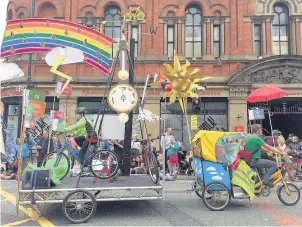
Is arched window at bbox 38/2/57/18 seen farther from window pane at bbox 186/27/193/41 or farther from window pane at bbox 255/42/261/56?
window pane at bbox 255/42/261/56

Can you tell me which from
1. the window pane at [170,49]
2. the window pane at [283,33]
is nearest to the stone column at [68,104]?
the window pane at [170,49]

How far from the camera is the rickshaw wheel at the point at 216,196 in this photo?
307 inches

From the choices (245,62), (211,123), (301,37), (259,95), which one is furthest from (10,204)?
(301,37)

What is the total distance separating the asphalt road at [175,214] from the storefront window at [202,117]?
36.8 feet

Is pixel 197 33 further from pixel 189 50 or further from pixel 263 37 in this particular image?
pixel 263 37

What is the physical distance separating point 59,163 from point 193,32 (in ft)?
47.5

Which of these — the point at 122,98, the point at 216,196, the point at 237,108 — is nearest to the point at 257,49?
the point at 237,108

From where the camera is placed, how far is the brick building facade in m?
19.8

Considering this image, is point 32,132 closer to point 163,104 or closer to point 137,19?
point 163,104

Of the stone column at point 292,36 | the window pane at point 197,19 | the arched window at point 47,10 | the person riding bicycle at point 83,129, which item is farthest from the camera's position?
the arched window at point 47,10

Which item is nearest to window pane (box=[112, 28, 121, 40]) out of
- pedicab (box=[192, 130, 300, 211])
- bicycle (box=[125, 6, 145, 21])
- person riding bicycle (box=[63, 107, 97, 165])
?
bicycle (box=[125, 6, 145, 21])

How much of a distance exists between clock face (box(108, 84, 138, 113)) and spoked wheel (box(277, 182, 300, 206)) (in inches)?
166

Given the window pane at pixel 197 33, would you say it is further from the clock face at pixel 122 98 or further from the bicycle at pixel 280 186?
the clock face at pixel 122 98

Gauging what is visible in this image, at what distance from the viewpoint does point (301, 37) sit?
20250 mm
